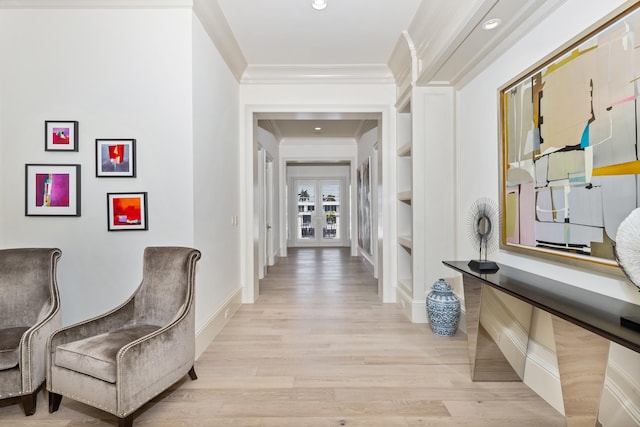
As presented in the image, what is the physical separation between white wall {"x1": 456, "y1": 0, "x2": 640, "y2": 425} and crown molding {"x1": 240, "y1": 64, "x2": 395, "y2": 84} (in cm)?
118

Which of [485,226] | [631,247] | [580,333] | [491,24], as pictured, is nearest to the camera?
[631,247]

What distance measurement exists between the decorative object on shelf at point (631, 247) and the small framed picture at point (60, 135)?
324cm

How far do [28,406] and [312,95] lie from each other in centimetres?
370

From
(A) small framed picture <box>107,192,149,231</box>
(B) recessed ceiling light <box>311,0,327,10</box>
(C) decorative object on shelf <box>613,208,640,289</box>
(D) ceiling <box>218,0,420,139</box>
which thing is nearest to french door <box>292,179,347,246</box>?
(D) ceiling <box>218,0,420,139</box>

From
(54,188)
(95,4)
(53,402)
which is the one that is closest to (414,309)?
(53,402)

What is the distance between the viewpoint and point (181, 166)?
2.47 m

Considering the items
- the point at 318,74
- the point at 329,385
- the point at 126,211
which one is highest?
the point at 318,74

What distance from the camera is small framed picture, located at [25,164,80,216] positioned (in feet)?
7.97

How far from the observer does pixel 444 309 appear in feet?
9.55

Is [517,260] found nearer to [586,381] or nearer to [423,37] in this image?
[586,381]

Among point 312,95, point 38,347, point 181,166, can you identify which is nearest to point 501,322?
point 181,166

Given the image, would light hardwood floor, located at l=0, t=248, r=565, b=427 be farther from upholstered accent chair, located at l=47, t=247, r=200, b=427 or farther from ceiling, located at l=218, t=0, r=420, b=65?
ceiling, located at l=218, t=0, r=420, b=65

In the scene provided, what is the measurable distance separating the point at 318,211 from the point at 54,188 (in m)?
7.57

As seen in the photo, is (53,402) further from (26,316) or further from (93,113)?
(93,113)
